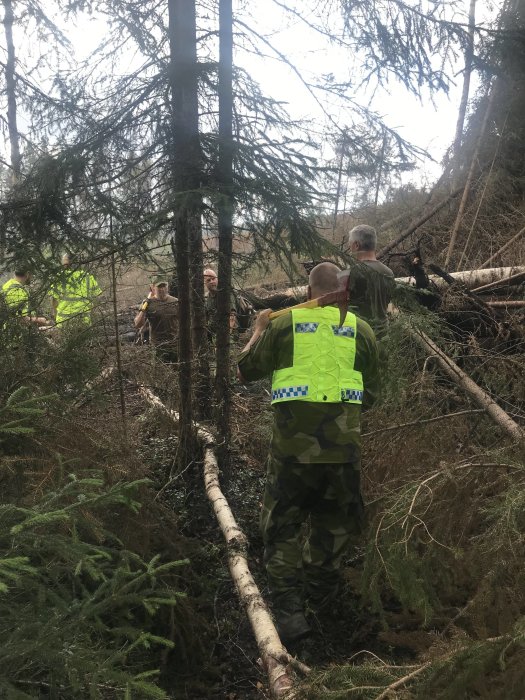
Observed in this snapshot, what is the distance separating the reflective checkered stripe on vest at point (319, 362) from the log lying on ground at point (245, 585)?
123cm

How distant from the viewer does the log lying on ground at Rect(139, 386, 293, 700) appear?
8.84ft

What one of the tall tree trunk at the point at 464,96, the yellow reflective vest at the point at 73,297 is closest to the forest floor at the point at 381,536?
the yellow reflective vest at the point at 73,297

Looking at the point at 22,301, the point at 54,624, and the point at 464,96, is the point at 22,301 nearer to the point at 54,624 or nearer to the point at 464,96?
the point at 54,624

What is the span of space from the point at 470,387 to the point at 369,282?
4.00ft

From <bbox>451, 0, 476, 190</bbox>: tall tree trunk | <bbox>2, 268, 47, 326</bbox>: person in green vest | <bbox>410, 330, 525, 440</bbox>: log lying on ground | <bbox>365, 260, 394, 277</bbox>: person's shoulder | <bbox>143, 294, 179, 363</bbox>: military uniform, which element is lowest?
<bbox>410, 330, 525, 440</bbox>: log lying on ground

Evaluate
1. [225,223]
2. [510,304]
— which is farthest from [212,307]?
[510,304]

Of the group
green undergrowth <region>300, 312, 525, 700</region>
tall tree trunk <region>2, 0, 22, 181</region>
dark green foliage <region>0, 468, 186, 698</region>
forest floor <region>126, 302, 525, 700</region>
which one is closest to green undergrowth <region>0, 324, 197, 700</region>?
dark green foliage <region>0, 468, 186, 698</region>

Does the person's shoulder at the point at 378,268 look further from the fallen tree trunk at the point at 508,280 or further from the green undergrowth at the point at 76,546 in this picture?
the fallen tree trunk at the point at 508,280

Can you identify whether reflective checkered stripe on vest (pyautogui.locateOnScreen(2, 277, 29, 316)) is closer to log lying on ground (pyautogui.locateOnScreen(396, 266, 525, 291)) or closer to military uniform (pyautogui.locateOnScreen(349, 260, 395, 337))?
military uniform (pyautogui.locateOnScreen(349, 260, 395, 337))

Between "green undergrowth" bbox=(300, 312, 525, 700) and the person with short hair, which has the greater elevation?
the person with short hair

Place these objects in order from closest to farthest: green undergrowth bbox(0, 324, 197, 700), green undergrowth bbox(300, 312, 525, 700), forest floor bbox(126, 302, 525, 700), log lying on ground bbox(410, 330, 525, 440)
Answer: green undergrowth bbox(300, 312, 525, 700) → green undergrowth bbox(0, 324, 197, 700) → forest floor bbox(126, 302, 525, 700) → log lying on ground bbox(410, 330, 525, 440)

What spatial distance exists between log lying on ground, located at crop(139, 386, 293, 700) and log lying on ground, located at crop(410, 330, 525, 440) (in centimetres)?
205

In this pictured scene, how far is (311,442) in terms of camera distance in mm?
3361

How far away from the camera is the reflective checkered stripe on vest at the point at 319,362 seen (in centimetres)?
338
